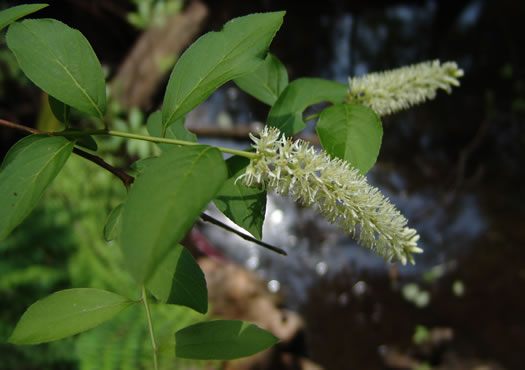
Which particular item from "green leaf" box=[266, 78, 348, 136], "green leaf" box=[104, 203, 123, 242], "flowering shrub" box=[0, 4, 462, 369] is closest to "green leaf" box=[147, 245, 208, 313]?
"flowering shrub" box=[0, 4, 462, 369]

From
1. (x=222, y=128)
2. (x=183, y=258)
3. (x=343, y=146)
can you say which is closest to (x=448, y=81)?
(x=343, y=146)

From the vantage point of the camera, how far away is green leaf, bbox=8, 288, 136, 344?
496 mm

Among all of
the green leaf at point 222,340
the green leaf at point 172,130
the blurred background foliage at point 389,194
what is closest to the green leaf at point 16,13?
the green leaf at point 172,130

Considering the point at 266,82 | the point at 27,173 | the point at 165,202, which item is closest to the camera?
the point at 165,202

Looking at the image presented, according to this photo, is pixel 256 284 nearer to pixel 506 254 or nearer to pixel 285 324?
pixel 285 324

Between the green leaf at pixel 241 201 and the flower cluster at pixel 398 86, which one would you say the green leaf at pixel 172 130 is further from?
the flower cluster at pixel 398 86

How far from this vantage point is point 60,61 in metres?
0.55

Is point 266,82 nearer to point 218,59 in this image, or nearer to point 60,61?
point 218,59

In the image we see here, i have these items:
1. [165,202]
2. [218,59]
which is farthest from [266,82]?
[165,202]

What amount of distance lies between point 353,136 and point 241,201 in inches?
7.2

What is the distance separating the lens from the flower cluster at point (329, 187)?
0.51 m

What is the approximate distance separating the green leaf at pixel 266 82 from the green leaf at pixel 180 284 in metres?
0.31

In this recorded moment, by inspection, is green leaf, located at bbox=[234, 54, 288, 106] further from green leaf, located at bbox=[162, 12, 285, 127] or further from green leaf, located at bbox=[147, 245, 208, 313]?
green leaf, located at bbox=[147, 245, 208, 313]

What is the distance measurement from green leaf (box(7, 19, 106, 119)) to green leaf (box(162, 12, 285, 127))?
0.36ft
